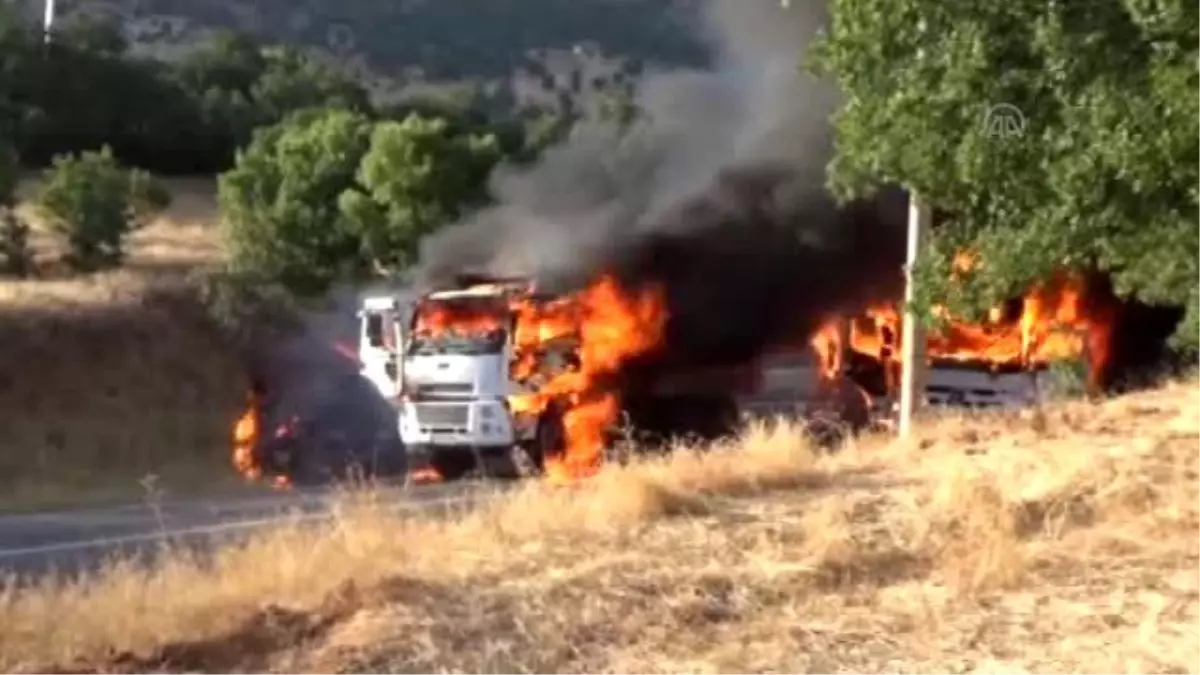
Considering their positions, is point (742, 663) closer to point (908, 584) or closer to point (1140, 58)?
point (908, 584)

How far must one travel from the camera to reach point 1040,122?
10672 mm

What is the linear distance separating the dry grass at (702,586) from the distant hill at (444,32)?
56.4 metres

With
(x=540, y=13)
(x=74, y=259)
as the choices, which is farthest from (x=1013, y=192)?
(x=540, y=13)

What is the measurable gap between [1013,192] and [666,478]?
2.63 m

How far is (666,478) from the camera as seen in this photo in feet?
40.0

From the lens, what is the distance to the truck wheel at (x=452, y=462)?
76.3 feet

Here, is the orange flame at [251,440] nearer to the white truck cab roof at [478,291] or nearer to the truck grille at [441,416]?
the truck grille at [441,416]

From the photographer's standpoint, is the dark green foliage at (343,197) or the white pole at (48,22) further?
the white pole at (48,22)

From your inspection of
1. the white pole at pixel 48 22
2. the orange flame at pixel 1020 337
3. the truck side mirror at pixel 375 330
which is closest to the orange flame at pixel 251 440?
the truck side mirror at pixel 375 330

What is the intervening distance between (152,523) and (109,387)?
13.7 metres

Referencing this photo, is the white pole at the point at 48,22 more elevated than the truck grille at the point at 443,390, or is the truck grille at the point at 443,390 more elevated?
the white pole at the point at 48,22

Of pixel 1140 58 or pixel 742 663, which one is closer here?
pixel 742 663

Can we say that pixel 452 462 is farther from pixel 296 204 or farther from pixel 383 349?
pixel 296 204

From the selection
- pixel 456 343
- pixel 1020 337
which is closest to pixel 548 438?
pixel 456 343
